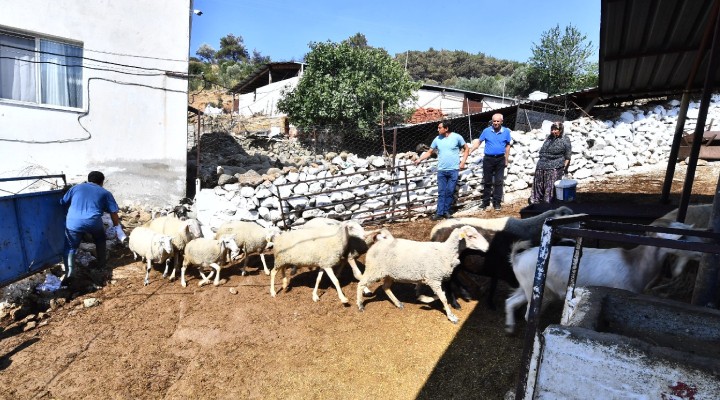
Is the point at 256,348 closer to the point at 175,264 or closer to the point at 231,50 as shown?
the point at 175,264

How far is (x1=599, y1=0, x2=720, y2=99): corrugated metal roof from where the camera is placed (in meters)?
4.47

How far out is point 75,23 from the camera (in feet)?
25.6

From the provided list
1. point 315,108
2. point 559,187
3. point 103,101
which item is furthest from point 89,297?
point 315,108

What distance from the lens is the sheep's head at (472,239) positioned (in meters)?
4.56

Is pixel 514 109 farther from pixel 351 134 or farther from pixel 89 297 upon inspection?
pixel 89 297

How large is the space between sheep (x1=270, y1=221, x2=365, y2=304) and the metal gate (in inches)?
133

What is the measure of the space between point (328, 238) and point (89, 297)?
11.7 ft

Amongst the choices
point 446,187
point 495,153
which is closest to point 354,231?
point 446,187

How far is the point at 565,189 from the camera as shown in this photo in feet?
21.5

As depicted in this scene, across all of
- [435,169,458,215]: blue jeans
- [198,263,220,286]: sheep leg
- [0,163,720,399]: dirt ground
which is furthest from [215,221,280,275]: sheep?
[435,169,458,215]: blue jeans

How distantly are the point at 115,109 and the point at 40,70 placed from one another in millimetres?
1371

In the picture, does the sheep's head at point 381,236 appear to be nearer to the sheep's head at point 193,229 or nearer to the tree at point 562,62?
the sheep's head at point 193,229

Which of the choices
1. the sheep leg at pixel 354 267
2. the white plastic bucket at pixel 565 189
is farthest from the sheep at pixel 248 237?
the white plastic bucket at pixel 565 189

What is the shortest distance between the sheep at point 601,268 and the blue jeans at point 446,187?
3.71 meters
